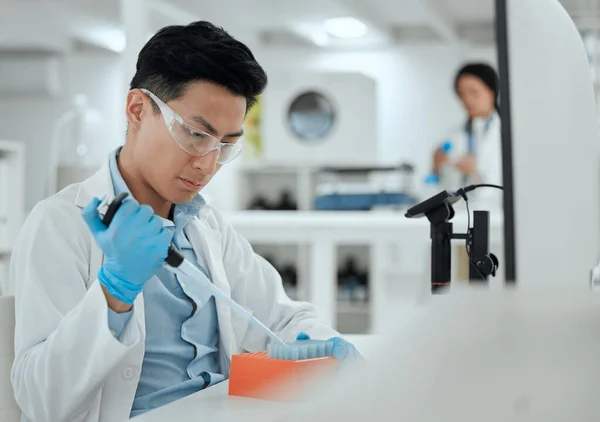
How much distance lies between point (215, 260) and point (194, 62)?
1.33ft

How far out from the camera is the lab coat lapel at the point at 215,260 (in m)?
1.46

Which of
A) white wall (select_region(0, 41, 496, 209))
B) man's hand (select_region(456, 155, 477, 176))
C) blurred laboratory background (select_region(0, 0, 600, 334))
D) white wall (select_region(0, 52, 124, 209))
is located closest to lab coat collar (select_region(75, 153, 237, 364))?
man's hand (select_region(456, 155, 477, 176))

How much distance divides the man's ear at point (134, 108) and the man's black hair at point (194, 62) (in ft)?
0.10

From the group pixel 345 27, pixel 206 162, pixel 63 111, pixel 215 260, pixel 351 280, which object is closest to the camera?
pixel 206 162

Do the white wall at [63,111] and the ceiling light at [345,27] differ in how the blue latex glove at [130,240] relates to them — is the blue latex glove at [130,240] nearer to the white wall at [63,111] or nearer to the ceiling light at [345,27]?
the white wall at [63,111]

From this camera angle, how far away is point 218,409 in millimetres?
1014

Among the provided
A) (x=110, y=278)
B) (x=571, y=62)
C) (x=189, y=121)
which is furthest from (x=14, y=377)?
(x=571, y=62)

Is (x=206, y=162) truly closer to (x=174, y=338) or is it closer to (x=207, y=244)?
(x=207, y=244)

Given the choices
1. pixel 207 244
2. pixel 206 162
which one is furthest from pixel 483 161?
pixel 206 162

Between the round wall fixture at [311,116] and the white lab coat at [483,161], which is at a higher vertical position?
the round wall fixture at [311,116]

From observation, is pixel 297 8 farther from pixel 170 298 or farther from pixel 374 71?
pixel 170 298

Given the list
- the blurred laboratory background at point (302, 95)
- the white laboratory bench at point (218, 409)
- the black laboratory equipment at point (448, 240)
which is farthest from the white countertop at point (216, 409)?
the blurred laboratory background at point (302, 95)

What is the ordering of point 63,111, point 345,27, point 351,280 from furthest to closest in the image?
1. point 345,27
2. point 63,111
3. point 351,280

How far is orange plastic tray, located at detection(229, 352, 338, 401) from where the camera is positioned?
3.47 feet
